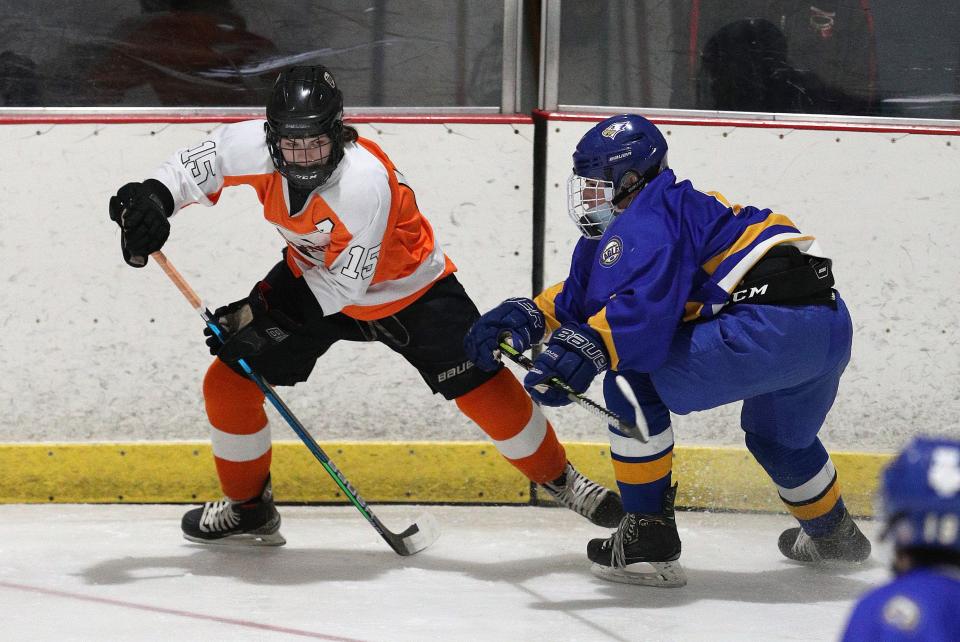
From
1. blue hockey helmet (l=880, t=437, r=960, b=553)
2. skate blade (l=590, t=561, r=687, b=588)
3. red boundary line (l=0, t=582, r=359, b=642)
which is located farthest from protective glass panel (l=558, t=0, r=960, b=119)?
blue hockey helmet (l=880, t=437, r=960, b=553)

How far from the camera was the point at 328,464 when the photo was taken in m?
2.90

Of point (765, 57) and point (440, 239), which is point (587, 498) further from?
point (765, 57)

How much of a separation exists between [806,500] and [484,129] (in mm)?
1373

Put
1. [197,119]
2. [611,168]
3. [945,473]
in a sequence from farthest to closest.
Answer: [197,119] → [611,168] → [945,473]

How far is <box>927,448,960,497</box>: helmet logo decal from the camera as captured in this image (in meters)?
1.12

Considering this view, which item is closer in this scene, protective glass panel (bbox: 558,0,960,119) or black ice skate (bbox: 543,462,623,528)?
black ice skate (bbox: 543,462,623,528)

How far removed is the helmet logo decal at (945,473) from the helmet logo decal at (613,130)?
59.8 inches

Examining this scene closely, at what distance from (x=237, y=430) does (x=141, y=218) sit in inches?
23.8

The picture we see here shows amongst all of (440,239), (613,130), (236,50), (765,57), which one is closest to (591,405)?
(613,130)

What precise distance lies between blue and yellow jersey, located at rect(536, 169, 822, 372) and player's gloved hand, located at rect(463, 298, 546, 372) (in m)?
0.14

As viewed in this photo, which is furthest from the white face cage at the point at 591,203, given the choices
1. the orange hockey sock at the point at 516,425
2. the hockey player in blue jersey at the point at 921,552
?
the hockey player in blue jersey at the point at 921,552

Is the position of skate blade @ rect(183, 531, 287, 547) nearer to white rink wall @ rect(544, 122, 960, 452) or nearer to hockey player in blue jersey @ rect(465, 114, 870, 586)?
hockey player in blue jersey @ rect(465, 114, 870, 586)

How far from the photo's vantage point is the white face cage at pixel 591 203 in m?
2.56

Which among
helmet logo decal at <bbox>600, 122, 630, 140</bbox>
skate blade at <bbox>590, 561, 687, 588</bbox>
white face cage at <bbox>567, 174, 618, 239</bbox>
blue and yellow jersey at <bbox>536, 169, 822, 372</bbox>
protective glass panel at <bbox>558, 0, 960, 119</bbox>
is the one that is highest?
protective glass panel at <bbox>558, 0, 960, 119</bbox>
